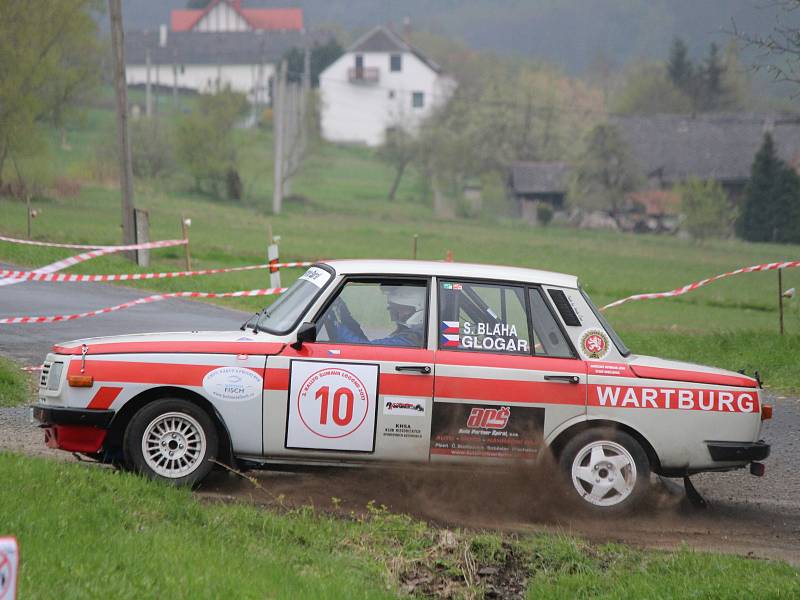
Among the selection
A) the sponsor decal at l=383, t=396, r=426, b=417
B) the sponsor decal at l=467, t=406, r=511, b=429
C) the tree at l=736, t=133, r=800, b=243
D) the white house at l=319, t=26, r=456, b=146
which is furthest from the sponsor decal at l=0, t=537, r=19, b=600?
the white house at l=319, t=26, r=456, b=146

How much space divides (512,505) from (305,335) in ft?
6.09

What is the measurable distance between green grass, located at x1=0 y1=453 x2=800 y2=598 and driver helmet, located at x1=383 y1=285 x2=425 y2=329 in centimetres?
140

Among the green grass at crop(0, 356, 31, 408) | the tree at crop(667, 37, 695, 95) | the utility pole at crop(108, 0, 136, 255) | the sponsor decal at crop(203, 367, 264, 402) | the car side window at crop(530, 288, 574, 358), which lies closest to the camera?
the sponsor decal at crop(203, 367, 264, 402)

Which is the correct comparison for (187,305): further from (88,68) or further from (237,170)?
(237,170)

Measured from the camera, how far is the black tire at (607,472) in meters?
7.72

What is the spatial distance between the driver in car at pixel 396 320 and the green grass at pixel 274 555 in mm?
1223

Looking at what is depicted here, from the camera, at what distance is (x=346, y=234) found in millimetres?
50562

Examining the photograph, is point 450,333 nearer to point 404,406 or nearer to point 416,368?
point 416,368

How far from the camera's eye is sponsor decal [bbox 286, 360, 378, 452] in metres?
7.53

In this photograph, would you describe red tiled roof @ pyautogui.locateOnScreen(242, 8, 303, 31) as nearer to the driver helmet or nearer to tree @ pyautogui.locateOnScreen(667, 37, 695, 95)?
tree @ pyautogui.locateOnScreen(667, 37, 695, 95)

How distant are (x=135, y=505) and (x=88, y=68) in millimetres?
45798

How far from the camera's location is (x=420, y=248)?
45.9 m

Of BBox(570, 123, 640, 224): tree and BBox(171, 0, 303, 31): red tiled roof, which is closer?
BBox(570, 123, 640, 224): tree

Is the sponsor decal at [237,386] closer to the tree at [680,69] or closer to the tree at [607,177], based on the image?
the tree at [607,177]
